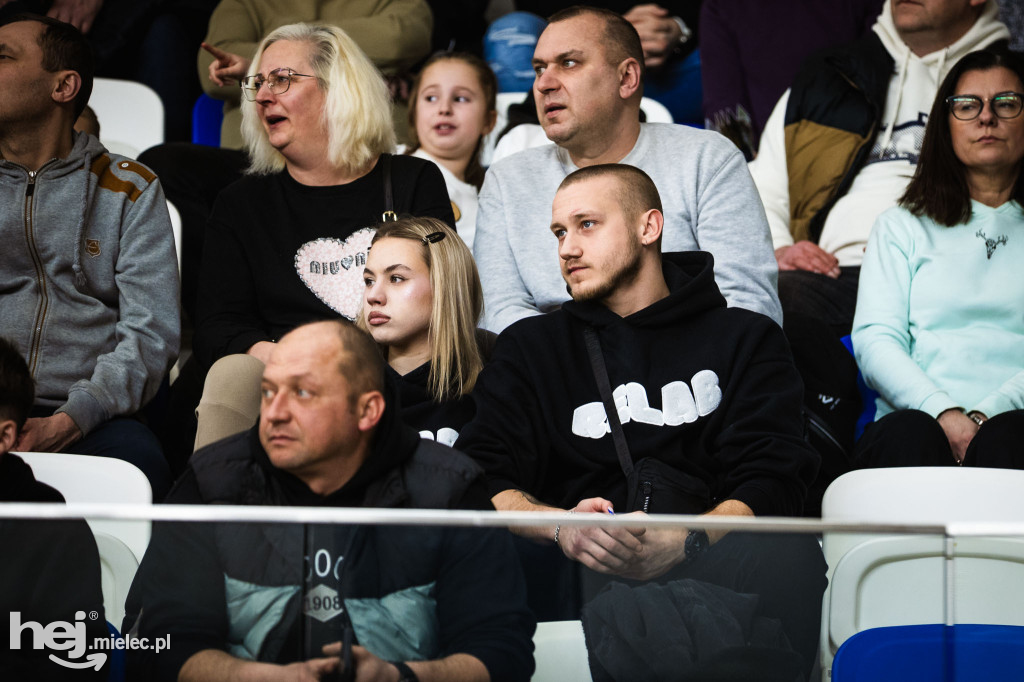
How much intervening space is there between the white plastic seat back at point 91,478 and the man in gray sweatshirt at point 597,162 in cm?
84

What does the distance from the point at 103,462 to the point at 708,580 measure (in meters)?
0.95

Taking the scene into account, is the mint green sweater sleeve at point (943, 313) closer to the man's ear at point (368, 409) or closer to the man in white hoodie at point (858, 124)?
the man in white hoodie at point (858, 124)

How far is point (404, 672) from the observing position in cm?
117

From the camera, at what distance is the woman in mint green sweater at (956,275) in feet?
7.21

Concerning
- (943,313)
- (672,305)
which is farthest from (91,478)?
(943,313)

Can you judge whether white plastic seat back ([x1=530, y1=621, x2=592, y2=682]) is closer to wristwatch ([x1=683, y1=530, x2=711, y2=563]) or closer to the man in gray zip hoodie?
wristwatch ([x1=683, y1=530, x2=711, y2=563])

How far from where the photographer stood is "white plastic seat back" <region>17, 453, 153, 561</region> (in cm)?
163

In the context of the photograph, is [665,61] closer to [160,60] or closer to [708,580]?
[160,60]

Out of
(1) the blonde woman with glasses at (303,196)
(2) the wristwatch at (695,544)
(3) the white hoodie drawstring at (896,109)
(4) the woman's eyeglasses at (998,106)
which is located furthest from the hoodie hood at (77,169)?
(3) the white hoodie drawstring at (896,109)

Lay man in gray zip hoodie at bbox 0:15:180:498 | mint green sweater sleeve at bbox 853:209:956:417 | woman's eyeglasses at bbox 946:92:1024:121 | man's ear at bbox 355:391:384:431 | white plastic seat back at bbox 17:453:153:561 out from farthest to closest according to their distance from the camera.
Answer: woman's eyeglasses at bbox 946:92:1024:121 < mint green sweater sleeve at bbox 853:209:956:417 < man in gray zip hoodie at bbox 0:15:180:498 < white plastic seat back at bbox 17:453:153:561 < man's ear at bbox 355:391:384:431

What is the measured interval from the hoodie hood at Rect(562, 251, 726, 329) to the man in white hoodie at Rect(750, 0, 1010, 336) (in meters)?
0.91

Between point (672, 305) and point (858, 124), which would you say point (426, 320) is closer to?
point (672, 305)

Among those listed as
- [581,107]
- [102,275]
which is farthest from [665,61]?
[102,275]

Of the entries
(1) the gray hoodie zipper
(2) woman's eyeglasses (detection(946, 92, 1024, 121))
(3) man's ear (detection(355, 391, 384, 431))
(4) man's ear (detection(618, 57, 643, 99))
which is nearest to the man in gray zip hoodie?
(1) the gray hoodie zipper
